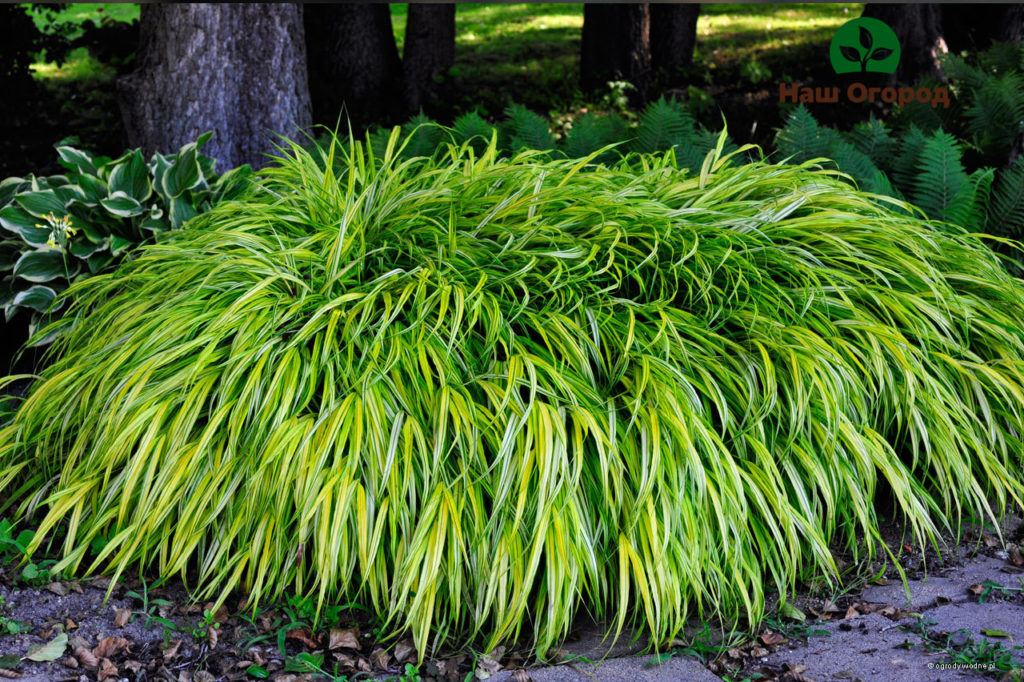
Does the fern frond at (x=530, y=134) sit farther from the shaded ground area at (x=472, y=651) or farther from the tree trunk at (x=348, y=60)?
the tree trunk at (x=348, y=60)

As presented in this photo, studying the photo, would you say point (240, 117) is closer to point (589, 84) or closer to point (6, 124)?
point (6, 124)

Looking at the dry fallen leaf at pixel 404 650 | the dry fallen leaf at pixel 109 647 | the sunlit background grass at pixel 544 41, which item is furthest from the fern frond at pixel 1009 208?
the sunlit background grass at pixel 544 41

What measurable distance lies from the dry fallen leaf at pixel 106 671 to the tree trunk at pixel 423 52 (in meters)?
6.37

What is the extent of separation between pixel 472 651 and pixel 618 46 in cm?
740

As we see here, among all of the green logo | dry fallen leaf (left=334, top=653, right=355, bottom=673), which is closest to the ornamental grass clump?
dry fallen leaf (left=334, top=653, right=355, bottom=673)

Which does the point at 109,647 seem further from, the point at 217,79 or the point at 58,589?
the point at 217,79

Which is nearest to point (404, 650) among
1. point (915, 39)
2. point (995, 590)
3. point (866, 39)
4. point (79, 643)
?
point (79, 643)

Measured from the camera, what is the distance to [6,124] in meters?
7.13

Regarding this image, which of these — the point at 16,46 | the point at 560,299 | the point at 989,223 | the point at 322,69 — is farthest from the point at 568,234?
the point at 16,46

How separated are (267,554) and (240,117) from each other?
299cm

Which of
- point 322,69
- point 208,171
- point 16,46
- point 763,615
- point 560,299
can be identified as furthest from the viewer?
point 322,69

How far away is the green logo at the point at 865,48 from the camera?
6500 millimetres

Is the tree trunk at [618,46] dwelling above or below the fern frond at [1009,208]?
above

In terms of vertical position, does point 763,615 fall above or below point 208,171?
below
